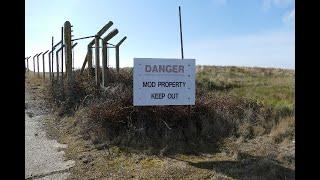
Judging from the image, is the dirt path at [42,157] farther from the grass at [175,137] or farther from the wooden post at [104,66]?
the wooden post at [104,66]

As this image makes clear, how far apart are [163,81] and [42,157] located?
2.65 meters

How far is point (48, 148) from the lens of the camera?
9102mm

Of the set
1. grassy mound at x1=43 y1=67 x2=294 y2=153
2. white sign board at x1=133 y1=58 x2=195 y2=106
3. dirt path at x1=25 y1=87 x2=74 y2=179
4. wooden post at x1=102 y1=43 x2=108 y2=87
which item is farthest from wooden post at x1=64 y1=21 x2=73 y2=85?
white sign board at x1=133 y1=58 x2=195 y2=106

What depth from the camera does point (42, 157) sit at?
8.37 metres

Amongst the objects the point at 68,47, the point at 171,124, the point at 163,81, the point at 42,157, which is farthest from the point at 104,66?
the point at 42,157

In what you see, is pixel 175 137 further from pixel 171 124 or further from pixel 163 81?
pixel 163 81

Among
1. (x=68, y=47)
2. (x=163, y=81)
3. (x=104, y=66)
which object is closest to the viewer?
(x=163, y=81)

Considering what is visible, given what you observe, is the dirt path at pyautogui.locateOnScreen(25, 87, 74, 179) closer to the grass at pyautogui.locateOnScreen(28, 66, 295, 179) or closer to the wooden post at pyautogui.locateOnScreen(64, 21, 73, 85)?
the grass at pyautogui.locateOnScreen(28, 66, 295, 179)

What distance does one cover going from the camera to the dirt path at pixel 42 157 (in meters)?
7.21

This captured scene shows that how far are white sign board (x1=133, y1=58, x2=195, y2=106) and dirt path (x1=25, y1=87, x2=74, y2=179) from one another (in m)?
1.77

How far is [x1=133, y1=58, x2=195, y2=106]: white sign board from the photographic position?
8.64 metres
